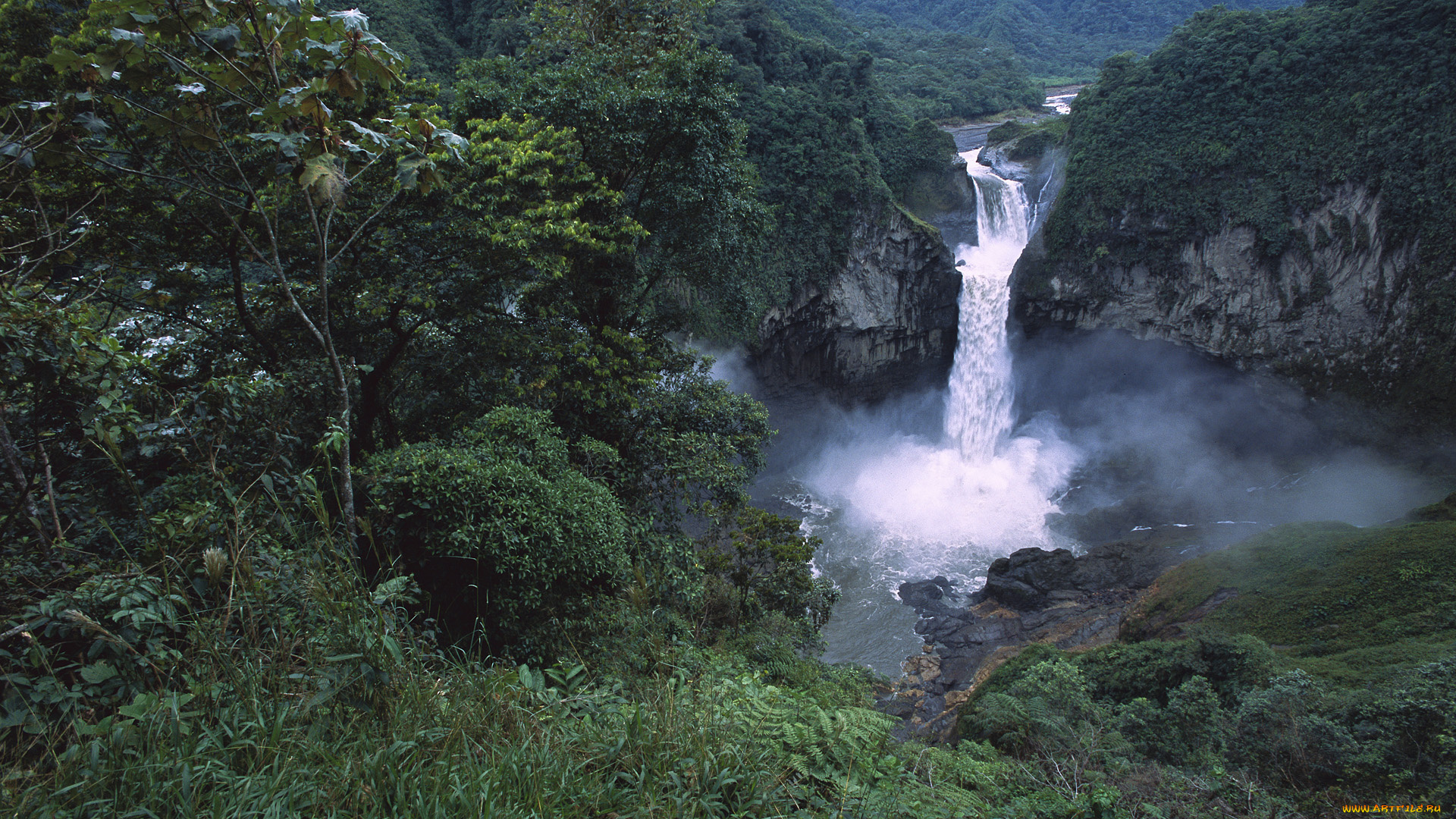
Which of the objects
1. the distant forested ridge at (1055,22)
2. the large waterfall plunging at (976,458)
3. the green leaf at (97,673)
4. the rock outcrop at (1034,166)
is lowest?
the large waterfall plunging at (976,458)

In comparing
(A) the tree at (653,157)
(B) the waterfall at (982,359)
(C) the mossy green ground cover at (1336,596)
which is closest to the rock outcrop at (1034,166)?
(B) the waterfall at (982,359)

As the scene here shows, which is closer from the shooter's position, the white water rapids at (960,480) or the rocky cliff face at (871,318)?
the white water rapids at (960,480)

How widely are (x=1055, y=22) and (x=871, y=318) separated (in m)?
47.4

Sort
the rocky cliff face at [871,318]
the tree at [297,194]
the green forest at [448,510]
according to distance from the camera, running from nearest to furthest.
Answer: the green forest at [448,510]
the tree at [297,194]
the rocky cliff face at [871,318]

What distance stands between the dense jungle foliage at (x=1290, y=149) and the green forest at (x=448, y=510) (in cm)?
1086

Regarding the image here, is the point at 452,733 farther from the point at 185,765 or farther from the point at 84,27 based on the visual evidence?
the point at 84,27

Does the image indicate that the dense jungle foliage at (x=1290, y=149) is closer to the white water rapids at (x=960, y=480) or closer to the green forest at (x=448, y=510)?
the white water rapids at (x=960, y=480)

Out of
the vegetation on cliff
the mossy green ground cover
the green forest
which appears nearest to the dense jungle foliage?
the mossy green ground cover

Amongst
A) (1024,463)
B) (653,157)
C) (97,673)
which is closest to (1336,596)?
(653,157)

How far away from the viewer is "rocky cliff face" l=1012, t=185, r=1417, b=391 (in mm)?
18453

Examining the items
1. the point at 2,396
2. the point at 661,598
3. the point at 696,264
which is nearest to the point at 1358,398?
the point at 696,264

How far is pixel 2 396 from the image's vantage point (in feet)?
8.86

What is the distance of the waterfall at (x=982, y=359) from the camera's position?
23859 millimetres

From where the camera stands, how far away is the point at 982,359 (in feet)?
79.3
